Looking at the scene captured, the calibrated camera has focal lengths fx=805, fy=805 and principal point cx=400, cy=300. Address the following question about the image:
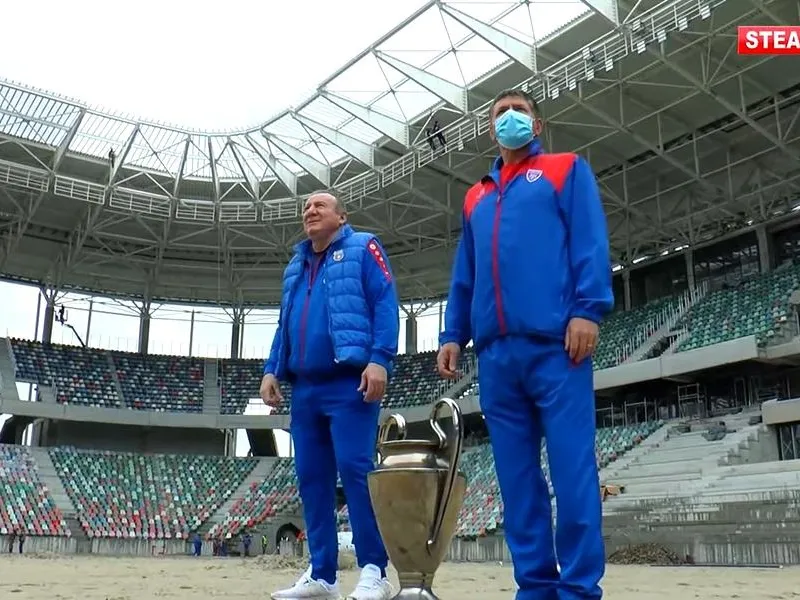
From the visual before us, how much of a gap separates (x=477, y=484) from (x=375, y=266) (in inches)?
721

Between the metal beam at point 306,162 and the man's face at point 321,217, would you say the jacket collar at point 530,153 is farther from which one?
the metal beam at point 306,162

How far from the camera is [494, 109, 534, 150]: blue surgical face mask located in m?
3.25

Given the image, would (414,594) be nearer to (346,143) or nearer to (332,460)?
(332,460)

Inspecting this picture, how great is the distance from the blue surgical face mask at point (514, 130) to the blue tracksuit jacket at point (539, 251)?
2.8 inches

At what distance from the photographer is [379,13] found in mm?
19328

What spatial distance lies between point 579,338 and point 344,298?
1.59 m

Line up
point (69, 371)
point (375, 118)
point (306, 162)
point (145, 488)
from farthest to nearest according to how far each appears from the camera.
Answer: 1. point (69, 371)
2. point (145, 488)
3. point (306, 162)
4. point (375, 118)

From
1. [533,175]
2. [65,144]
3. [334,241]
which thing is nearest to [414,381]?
[65,144]

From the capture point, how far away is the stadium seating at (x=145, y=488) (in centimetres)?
2500

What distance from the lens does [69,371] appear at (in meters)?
31.0

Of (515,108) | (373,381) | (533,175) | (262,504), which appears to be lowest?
(262,504)

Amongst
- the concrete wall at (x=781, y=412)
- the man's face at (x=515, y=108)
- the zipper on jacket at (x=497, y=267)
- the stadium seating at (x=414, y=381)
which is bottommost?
the zipper on jacket at (x=497, y=267)

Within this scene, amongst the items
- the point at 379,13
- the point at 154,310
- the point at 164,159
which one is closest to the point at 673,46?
the point at 379,13

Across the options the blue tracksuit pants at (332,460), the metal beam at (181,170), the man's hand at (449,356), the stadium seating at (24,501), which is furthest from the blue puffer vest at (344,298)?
the metal beam at (181,170)
